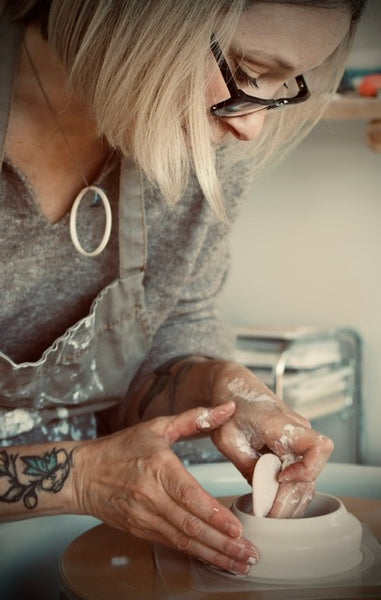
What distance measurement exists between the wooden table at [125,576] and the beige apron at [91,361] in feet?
0.71

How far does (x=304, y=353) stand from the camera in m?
2.46

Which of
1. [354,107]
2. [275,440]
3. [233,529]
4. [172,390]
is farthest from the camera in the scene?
[354,107]

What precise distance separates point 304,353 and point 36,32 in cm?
154

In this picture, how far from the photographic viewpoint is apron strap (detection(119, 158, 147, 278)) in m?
1.20

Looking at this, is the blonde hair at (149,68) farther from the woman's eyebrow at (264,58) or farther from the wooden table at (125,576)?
the wooden table at (125,576)

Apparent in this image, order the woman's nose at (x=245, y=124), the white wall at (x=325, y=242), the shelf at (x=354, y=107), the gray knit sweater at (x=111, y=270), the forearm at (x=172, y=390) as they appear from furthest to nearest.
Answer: the white wall at (x=325, y=242), the shelf at (x=354, y=107), the forearm at (x=172, y=390), the gray knit sweater at (x=111, y=270), the woman's nose at (x=245, y=124)

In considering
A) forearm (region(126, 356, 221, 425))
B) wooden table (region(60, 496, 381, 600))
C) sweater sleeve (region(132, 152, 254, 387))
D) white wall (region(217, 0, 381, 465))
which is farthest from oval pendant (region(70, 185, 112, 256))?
white wall (region(217, 0, 381, 465))

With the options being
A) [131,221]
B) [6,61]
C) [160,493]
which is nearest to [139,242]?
[131,221]

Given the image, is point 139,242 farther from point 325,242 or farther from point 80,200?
point 325,242

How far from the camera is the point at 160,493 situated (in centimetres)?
95

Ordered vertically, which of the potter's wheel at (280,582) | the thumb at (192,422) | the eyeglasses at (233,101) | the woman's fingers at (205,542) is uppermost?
the eyeglasses at (233,101)

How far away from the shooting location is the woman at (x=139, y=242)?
951 millimetres

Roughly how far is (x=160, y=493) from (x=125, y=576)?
0.35 feet

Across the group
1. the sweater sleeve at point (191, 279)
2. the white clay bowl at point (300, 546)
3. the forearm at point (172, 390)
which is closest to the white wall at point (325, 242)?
the sweater sleeve at point (191, 279)
